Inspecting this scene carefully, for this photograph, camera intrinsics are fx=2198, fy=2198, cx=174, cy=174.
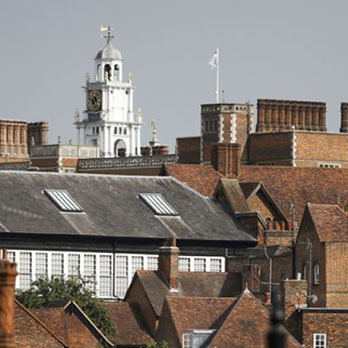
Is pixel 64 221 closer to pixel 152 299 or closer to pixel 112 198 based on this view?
pixel 112 198

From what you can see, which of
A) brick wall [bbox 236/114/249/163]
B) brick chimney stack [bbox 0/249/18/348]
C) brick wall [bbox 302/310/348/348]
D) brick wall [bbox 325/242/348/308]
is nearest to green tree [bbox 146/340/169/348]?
brick wall [bbox 302/310/348/348]

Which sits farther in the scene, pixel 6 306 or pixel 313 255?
pixel 313 255

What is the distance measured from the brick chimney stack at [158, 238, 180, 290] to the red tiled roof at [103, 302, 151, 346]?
167 cm

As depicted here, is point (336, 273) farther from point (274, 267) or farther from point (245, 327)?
point (245, 327)

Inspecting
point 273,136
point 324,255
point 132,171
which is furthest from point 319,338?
point 132,171

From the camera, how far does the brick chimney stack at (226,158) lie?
108812 millimetres

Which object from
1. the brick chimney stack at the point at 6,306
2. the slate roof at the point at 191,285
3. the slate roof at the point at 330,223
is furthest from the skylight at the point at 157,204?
the brick chimney stack at the point at 6,306

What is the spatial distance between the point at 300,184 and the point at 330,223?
20.7 meters

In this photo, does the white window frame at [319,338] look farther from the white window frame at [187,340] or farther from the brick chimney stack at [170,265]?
the brick chimney stack at [170,265]

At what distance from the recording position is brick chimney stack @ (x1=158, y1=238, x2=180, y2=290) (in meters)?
83.8

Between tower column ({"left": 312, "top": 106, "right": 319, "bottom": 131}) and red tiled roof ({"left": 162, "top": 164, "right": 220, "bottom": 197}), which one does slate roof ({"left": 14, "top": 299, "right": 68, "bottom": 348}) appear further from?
tower column ({"left": 312, "top": 106, "right": 319, "bottom": 131})

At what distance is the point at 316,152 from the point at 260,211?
3132cm

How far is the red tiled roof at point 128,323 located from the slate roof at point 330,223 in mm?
10063

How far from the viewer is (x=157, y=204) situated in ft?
326
